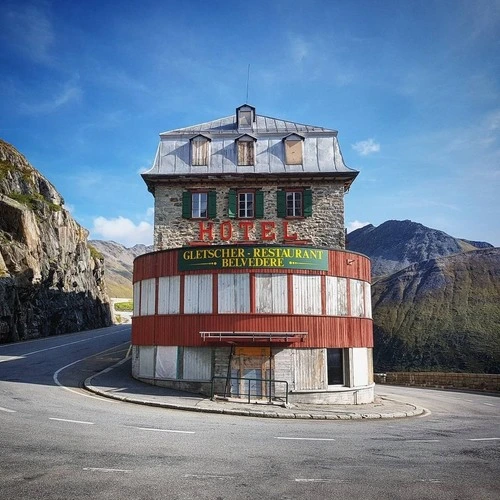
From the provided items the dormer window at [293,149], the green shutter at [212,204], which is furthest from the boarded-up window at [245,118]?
the green shutter at [212,204]

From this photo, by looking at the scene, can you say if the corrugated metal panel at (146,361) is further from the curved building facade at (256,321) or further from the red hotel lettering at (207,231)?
the red hotel lettering at (207,231)

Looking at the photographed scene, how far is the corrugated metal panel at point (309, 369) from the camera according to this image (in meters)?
20.1

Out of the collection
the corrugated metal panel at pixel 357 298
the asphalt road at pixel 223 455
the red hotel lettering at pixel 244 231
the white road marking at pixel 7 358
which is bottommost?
the asphalt road at pixel 223 455

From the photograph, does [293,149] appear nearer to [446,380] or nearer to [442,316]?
[446,380]

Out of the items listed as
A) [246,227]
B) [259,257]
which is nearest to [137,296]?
[259,257]

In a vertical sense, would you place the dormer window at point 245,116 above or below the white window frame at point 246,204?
above

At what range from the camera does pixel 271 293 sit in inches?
816

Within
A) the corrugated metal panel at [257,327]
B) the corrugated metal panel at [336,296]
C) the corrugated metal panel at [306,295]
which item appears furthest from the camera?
the corrugated metal panel at [336,296]

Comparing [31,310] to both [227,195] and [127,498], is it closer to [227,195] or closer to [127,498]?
[227,195]

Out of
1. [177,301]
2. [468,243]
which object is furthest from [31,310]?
[468,243]

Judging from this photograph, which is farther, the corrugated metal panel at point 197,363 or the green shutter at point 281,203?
the green shutter at point 281,203

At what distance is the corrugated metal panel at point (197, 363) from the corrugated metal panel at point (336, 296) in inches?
223

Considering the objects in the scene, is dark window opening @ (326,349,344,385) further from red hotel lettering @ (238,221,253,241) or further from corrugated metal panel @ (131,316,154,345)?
red hotel lettering @ (238,221,253,241)

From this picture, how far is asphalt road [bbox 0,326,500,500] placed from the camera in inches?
309
